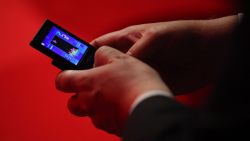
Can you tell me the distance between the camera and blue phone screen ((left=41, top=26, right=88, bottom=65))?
64cm

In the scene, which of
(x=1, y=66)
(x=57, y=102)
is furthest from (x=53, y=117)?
(x=1, y=66)

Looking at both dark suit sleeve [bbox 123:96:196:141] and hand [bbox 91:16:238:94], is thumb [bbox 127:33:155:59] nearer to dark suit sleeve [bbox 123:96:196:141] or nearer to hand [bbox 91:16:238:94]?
hand [bbox 91:16:238:94]

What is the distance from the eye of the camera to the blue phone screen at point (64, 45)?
641mm

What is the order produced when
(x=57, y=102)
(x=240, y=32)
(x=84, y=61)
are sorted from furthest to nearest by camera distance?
(x=57, y=102)
(x=84, y=61)
(x=240, y=32)

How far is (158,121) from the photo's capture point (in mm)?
385

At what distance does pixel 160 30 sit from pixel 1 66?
34 centimetres

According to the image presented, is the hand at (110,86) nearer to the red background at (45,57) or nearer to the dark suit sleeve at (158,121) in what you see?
the dark suit sleeve at (158,121)

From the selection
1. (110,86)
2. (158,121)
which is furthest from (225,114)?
(110,86)

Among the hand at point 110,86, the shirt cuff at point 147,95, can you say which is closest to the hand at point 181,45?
the hand at point 110,86

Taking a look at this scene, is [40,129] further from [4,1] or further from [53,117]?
[4,1]

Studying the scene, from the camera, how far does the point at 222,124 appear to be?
354 mm

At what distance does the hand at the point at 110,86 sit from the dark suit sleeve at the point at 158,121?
3 cm

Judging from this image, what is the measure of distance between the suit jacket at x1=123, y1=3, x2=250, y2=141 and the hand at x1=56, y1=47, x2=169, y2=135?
67mm

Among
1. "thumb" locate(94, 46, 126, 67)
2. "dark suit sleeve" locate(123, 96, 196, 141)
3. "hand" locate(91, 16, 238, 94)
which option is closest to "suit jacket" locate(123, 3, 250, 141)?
"dark suit sleeve" locate(123, 96, 196, 141)
